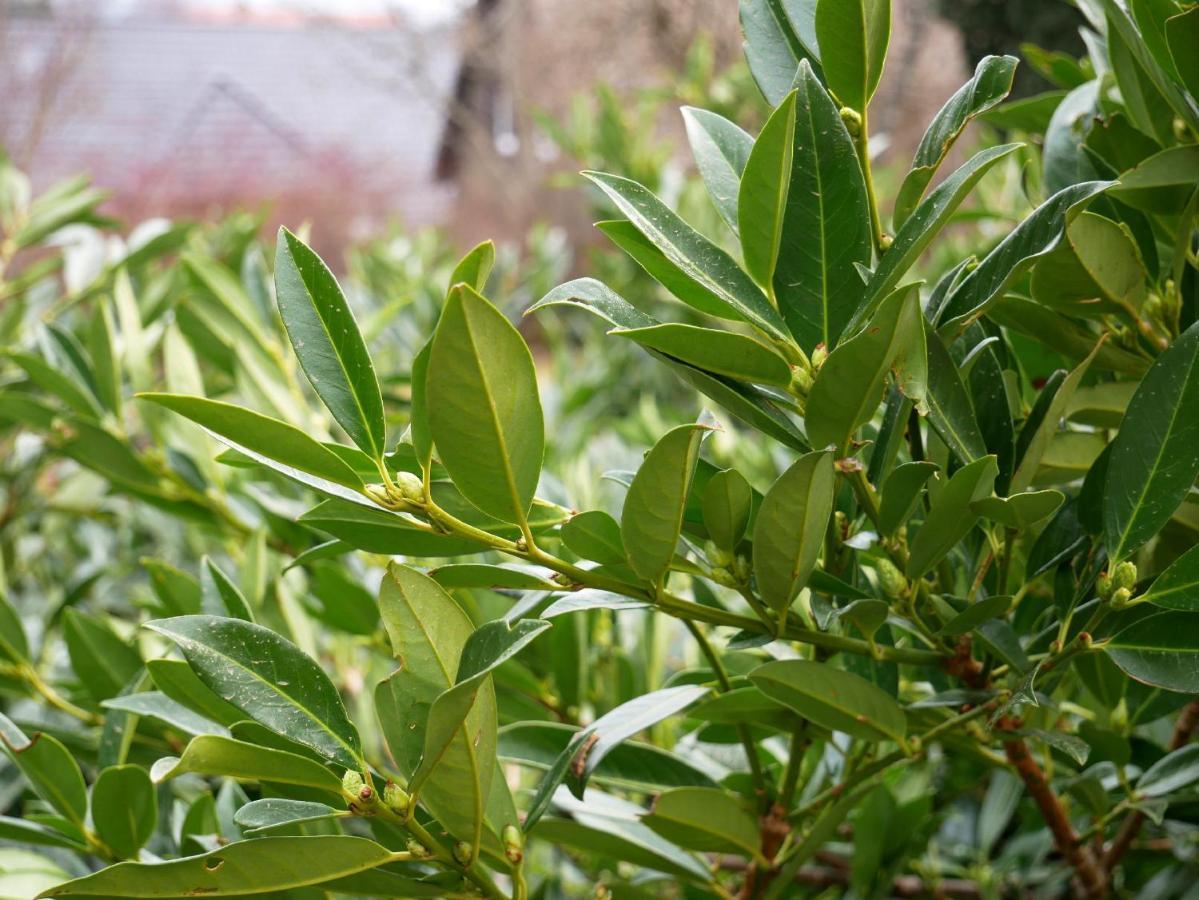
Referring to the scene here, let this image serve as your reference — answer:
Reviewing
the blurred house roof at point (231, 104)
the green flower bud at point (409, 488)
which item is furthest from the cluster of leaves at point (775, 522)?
the blurred house roof at point (231, 104)

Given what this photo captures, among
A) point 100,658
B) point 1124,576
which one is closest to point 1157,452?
point 1124,576

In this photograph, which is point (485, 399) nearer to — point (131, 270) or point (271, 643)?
point (271, 643)

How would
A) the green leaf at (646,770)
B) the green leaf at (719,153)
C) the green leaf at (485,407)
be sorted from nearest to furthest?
the green leaf at (485,407)
the green leaf at (719,153)
the green leaf at (646,770)

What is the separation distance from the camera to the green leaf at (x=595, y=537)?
1.40 ft

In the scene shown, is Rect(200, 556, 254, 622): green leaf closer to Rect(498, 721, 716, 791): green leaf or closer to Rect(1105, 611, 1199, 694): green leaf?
Rect(498, 721, 716, 791): green leaf

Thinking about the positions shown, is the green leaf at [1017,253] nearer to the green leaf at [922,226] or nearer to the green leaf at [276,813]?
the green leaf at [922,226]

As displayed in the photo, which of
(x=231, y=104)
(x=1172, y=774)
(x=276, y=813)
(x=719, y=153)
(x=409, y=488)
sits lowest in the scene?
(x=1172, y=774)

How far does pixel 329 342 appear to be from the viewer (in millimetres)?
433

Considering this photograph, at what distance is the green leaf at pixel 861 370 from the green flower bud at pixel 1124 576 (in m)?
0.11

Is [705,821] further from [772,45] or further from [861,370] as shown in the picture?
[772,45]

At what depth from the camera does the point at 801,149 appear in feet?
1.43

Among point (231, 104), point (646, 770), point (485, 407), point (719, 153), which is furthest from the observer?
point (231, 104)

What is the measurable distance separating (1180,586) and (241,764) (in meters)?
0.34

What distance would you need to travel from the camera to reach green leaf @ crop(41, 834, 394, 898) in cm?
39
